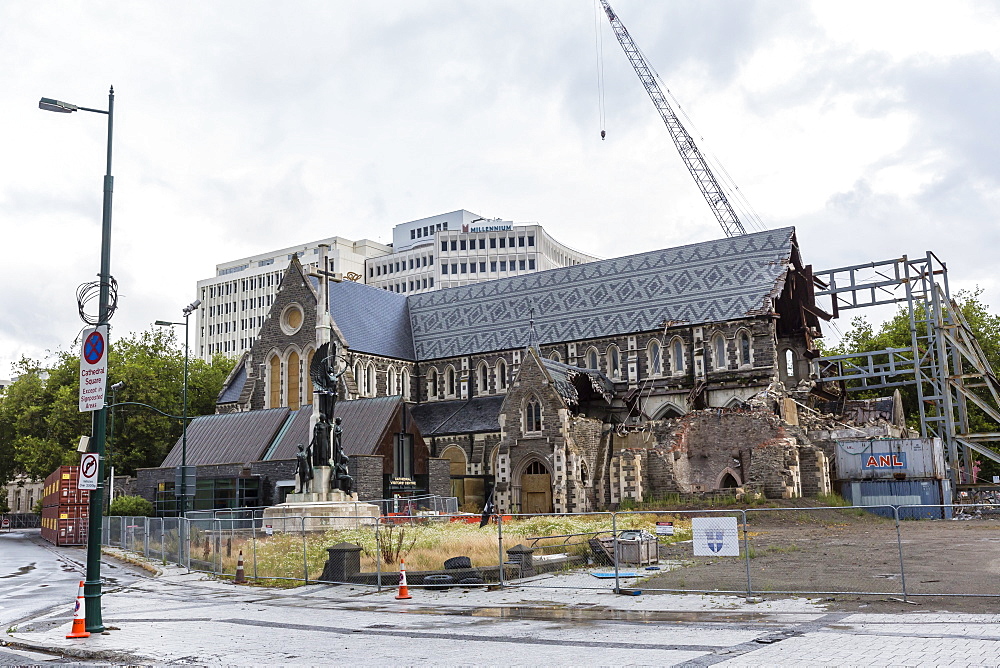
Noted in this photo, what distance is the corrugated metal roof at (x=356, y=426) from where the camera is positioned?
4709 centimetres

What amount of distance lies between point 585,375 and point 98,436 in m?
40.1

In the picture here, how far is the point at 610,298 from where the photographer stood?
59.8 meters

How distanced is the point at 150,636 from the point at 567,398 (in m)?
36.3

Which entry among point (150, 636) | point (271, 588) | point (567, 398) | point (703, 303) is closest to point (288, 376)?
point (567, 398)

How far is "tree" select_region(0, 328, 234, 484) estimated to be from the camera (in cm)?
6806

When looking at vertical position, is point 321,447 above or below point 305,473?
above

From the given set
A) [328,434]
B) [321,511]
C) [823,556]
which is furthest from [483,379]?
[823,556]

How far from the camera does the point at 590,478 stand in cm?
4856

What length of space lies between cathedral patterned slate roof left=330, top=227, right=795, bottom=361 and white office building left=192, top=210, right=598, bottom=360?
6432 cm

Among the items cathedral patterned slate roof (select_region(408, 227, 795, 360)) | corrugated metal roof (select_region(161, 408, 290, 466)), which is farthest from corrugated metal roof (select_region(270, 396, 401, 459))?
cathedral patterned slate roof (select_region(408, 227, 795, 360))

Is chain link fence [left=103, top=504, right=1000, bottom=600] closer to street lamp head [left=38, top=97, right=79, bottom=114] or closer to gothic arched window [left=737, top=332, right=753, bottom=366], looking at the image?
street lamp head [left=38, top=97, right=79, bottom=114]

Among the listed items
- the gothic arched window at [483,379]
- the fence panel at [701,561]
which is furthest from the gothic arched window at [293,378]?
the fence panel at [701,561]

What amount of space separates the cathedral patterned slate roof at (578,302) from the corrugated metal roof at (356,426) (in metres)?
8.72

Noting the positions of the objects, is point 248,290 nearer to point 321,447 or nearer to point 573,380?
point 573,380
